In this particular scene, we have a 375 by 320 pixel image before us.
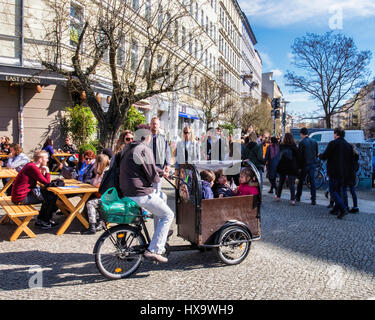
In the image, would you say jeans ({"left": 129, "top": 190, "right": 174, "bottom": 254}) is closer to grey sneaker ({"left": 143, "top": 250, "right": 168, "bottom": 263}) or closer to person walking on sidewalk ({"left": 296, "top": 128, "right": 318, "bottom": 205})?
grey sneaker ({"left": 143, "top": 250, "right": 168, "bottom": 263})

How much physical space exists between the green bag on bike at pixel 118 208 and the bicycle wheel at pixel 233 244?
3.69 feet

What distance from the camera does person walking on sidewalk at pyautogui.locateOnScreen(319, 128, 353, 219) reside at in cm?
789

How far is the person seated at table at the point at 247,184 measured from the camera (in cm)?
523

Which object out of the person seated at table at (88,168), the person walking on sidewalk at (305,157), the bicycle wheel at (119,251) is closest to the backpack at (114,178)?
the bicycle wheel at (119,251)

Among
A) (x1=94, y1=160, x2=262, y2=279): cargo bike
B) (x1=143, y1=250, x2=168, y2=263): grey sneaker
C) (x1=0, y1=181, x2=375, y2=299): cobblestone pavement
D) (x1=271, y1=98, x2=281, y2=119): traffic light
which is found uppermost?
(x1=271, y1=98, x2=281, y2=119): traffic light

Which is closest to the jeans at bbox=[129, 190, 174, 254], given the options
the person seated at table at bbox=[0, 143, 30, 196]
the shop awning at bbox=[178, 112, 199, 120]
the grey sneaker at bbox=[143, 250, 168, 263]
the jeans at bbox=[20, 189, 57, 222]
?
the grey sneaker at bbox=[143, 250, 168, 263]

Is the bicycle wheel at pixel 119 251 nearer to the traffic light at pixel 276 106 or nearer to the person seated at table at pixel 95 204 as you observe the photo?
the person seated at table at pixel 95 204

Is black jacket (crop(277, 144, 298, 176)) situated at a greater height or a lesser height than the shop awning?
lesser

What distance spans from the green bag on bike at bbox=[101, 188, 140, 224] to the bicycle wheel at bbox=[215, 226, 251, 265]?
3.69 ft

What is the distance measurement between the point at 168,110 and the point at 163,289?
87.2 feet

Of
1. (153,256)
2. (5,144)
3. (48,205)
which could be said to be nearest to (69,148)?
(5,144)

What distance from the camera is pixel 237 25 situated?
198 feet

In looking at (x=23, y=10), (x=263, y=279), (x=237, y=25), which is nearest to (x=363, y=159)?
(x=263, y=279)
